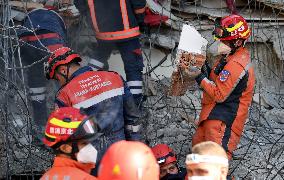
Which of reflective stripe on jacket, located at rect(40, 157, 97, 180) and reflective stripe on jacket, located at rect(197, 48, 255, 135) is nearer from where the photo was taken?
reflective stripe on jacket, located at rect(40, 157, 97, 180)

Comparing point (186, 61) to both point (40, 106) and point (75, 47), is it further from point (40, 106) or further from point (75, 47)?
point (75, 47)

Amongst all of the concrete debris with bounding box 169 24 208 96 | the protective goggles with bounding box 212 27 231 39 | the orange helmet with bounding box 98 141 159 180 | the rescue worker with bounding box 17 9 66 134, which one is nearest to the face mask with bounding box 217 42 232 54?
the protective goggles with bounding box 212 27 231 39

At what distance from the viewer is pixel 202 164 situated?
154 inches

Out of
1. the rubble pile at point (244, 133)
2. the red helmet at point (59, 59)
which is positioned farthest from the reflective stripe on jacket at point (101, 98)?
the rubble pile at point (244, 133)

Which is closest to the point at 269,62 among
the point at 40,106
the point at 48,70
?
the point at 40,106

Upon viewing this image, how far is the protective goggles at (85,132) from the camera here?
429 centimetres

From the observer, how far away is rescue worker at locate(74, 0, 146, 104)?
23.7 feet

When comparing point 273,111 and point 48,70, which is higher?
point 48,70

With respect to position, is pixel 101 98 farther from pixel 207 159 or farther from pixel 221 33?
pixel 207 159

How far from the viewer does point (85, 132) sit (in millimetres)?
4320

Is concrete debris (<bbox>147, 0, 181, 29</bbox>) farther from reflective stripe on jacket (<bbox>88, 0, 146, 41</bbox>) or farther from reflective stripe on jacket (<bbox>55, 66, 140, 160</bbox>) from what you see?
reflective stripe on jacket (<bbox>55, 66, 140, 160</bbox>)

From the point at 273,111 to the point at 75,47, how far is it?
2935mm

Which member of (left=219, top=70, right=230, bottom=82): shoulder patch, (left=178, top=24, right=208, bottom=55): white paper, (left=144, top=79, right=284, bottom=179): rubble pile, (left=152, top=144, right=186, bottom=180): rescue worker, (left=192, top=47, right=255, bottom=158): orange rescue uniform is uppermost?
(left=178, top=24, right=208, bottom=55): white paper

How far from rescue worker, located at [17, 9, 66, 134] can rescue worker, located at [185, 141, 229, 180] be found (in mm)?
3484
